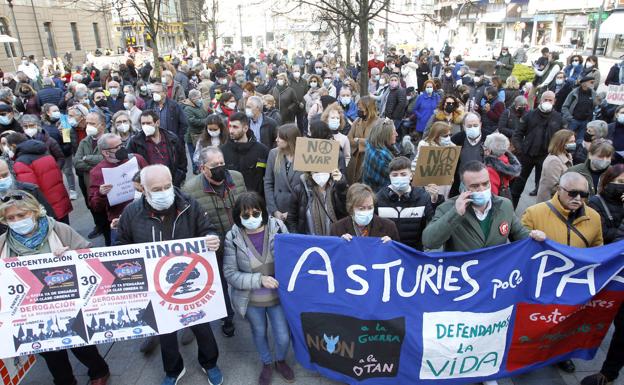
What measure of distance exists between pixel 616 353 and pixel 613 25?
35.0 meters

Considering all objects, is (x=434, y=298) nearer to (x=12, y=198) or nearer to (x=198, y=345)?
(x=198, y=345)

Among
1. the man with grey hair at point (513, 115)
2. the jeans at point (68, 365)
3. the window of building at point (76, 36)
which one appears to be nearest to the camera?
the jeans at point (68, 365)

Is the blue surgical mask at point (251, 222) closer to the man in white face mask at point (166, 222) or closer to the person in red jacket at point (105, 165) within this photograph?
the man in white face mask at point (166, 222)

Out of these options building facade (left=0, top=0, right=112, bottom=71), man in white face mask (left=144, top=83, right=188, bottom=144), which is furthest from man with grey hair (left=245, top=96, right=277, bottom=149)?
building facade (left=0, top=0, right=112, bottom=71)

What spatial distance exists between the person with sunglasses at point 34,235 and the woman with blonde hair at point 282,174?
1814 millimetres

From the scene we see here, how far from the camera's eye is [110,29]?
138 ft

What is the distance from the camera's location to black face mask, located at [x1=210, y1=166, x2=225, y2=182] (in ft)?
12.5

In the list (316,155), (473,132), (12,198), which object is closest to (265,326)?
(316,155)

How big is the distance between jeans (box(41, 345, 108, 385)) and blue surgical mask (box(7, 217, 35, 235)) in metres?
0.98

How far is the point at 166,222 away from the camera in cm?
337

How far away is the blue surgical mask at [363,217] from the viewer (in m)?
3.37

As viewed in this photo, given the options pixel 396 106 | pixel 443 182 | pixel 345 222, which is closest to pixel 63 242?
pixel 345 222

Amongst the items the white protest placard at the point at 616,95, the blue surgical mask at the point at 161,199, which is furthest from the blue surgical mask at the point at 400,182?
the white protest placard at the point at 616,95

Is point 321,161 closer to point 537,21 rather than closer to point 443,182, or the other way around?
point 443,182
